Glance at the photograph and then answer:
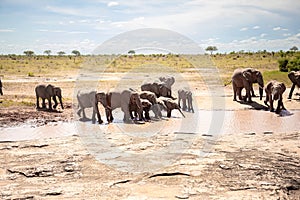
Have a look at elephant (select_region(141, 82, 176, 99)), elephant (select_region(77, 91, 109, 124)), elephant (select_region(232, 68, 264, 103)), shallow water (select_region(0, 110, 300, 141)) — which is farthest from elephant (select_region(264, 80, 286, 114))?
elephant (select_region(77, 91, 109, 124))

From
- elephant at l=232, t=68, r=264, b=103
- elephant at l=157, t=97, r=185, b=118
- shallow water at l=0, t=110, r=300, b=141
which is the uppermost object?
elephant at l=232, t=68, r=264, b=103

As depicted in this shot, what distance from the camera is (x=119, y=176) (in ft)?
21.7

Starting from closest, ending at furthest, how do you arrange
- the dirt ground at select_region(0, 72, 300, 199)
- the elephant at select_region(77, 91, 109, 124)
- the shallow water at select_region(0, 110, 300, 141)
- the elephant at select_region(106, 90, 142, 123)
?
the dirt ground at select_region(0, 72, 300, 199) < the shallow water at select_region(0, 110, 300, 141) < the elephant at select_region(106, 90, 142, 123) < the elephant at select_region(77, 91, 109, 124)

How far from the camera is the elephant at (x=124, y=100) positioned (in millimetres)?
12422

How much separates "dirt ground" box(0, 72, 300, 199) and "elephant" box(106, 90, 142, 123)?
228cm

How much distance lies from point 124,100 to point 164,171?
19.4ft

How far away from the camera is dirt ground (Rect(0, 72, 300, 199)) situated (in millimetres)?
5828

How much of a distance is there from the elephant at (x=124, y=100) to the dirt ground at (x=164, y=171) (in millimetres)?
2276

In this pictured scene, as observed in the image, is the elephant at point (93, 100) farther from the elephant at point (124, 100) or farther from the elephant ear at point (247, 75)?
the elephant ear at point (247, 75)

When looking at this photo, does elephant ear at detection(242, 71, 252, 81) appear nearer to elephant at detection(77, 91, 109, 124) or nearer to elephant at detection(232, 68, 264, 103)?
elephant at detection(232, 68, 264, 103)

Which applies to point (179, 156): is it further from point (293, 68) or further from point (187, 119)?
point (293, 68)

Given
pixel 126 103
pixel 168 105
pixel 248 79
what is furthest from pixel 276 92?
pixel 126 103

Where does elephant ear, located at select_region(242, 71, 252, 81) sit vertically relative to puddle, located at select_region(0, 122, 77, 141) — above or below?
above

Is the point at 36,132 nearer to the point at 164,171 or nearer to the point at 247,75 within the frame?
the point at 164,171
